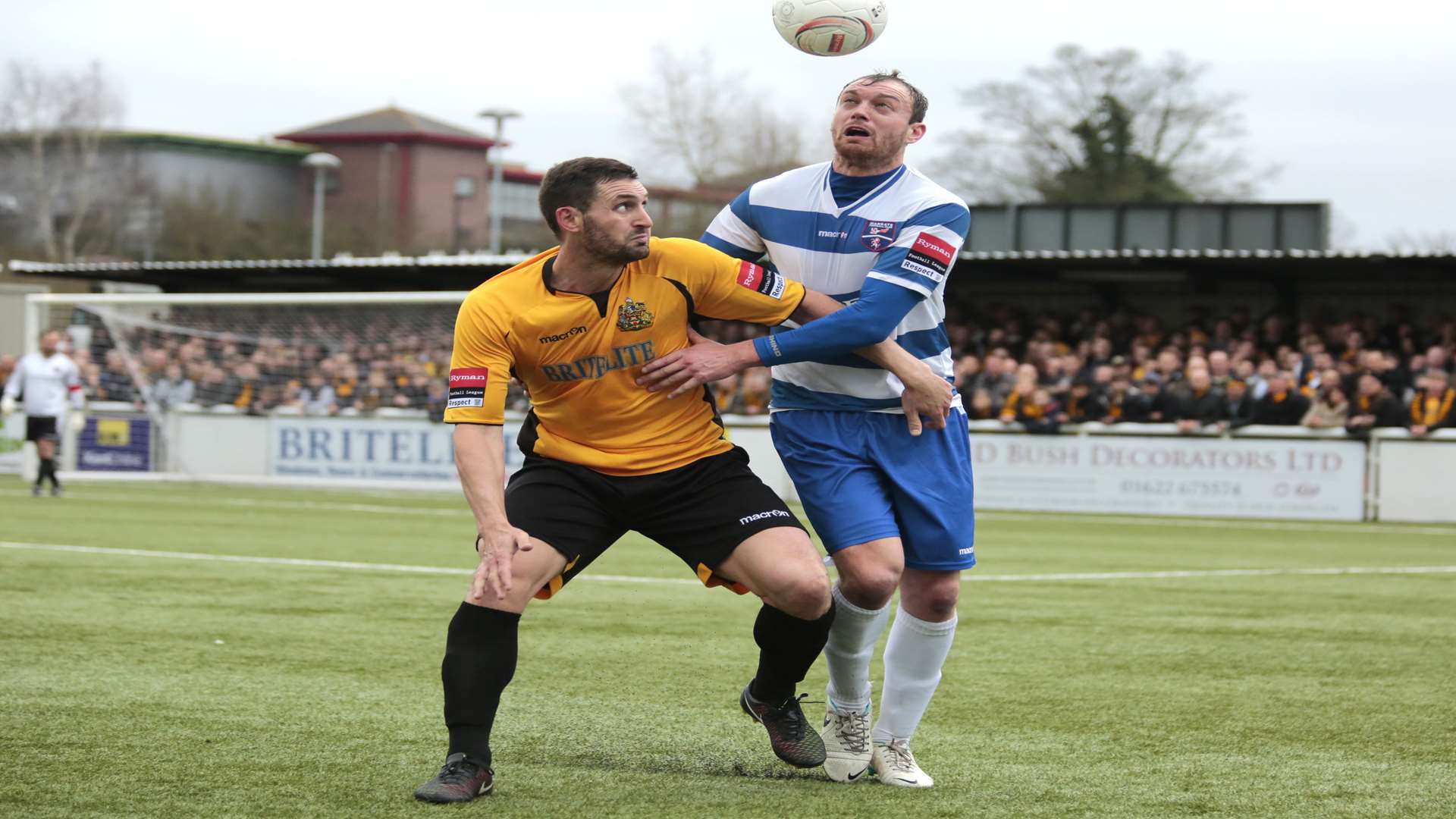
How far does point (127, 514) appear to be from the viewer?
631 inches

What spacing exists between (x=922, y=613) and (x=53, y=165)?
6344 cm

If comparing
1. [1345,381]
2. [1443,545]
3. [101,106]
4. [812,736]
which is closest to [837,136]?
[812,736]

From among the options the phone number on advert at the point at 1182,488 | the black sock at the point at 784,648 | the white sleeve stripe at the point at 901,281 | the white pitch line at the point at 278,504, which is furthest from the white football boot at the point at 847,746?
the phone number on advert at the point at 1182,488

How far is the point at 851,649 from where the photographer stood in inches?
204

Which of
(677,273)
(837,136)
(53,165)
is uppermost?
(53,165)

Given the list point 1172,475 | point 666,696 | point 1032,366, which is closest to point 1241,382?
point 1172,475

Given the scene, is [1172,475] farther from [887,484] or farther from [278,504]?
[887,484]

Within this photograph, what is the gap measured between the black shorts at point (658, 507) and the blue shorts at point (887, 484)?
0.15 meters

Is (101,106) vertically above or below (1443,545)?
above

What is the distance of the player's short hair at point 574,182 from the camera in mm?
4750

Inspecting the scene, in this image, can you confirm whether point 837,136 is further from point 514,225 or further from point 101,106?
point 514,225

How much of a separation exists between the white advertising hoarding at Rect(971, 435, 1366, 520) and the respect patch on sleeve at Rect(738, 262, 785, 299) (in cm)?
1450

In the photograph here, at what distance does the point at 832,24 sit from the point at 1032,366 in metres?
14.3

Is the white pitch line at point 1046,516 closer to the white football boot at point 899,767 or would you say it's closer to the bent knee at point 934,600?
the bent knee at point 934,600
